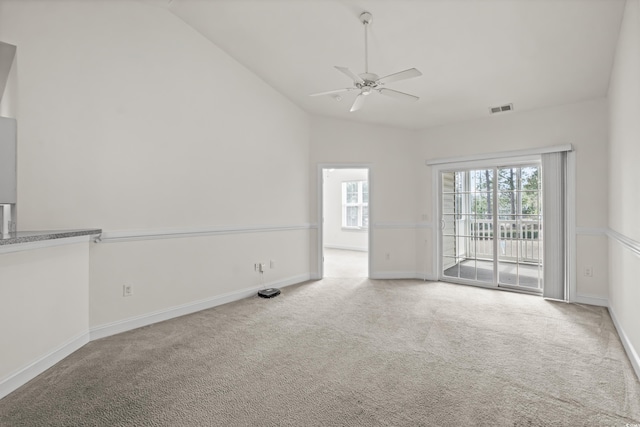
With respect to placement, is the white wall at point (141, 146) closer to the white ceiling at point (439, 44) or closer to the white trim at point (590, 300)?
the white ceiling at point (439, 44)

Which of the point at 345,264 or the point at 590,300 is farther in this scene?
the point at 345,264

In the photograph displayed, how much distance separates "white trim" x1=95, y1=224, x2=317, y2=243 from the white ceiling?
2.20 meters

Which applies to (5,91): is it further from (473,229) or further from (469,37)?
(473,229)

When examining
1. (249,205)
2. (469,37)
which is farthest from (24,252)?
(469,37)

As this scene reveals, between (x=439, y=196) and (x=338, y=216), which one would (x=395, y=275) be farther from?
(x=338, y=216)

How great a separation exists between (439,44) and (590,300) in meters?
3.79

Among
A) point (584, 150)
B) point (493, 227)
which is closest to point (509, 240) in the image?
point (493, 227)

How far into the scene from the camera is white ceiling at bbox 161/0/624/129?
8.90 feet

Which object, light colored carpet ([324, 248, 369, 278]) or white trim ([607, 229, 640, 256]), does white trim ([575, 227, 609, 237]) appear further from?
light colored carpet ([324, 248, 369, 278])

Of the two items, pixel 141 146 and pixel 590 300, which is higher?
pixel 141 146

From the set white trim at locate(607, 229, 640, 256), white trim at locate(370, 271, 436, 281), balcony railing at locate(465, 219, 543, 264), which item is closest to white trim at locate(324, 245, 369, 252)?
white trim at locate(370, 271, 436, 281)

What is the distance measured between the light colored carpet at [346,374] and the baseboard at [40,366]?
2.0 inches

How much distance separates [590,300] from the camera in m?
3.98

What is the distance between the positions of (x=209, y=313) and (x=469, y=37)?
4.12 meters
